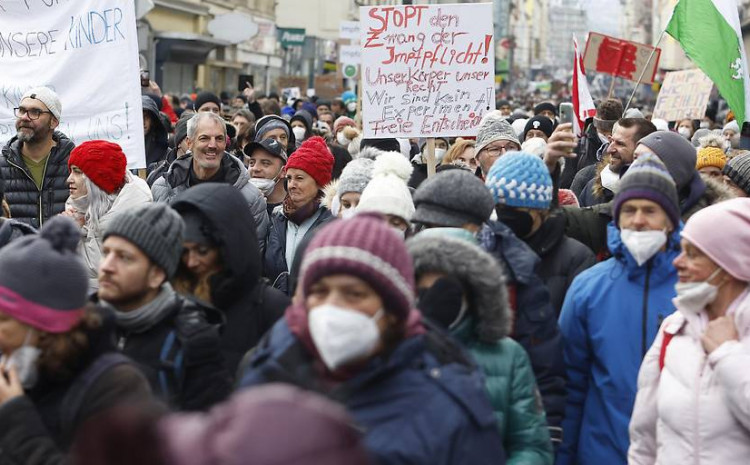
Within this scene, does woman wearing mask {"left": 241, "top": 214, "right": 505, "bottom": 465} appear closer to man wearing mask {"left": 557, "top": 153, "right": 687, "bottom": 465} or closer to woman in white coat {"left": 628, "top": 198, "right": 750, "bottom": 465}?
woman in white coat {"left": 628, "top": 198, "right": 750, "bottom": 465}

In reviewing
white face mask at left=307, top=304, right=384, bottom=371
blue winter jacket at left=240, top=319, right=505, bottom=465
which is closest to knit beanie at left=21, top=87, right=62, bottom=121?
blue winter jacket at left=240, top=319, right=505, bottom=465

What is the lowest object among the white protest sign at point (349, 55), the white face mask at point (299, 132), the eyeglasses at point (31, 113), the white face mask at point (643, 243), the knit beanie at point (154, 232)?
the white protest sign at point (349, 55)

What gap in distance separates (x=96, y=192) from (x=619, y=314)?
120 inches

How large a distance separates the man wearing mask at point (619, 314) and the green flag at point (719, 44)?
522 cm

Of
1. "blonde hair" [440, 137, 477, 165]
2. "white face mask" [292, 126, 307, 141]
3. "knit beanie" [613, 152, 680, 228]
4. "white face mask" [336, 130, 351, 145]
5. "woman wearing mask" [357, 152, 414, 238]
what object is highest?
"knit beanie" [613, 152, 680, 228]

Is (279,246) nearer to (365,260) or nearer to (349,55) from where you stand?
(365,260)

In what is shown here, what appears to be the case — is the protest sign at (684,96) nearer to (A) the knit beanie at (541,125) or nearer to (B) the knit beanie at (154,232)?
(A) the knit beanie at (541,125)

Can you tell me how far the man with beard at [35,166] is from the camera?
7.26 meters


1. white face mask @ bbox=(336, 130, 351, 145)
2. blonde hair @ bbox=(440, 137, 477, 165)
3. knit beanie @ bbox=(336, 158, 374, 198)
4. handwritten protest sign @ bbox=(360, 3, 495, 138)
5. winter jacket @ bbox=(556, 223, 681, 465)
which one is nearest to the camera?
winter jacket @ bbox=(556, 223, 681, 465)

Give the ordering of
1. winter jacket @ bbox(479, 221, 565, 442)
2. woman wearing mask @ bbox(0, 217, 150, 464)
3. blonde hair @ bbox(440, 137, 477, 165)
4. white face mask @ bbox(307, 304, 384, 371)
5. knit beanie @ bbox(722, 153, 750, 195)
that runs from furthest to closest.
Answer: blonde hair @ bbox(440, 137, 477, 165)
knit beanie @ bbox(722, 153, 750, 195)
winter jacket @ bbox(479, 221, 565, 442)
woman wearing mask @ bbox(0, 217, 150, 464)
white face mask @ bbox(307, 304, 384, 371)

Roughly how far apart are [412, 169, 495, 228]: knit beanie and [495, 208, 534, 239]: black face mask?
405 millimetres

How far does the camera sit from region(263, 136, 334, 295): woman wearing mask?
691 centimetres

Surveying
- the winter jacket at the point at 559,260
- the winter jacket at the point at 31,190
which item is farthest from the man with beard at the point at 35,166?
the winter jacket at the point at 559,260

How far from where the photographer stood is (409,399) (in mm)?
2777
